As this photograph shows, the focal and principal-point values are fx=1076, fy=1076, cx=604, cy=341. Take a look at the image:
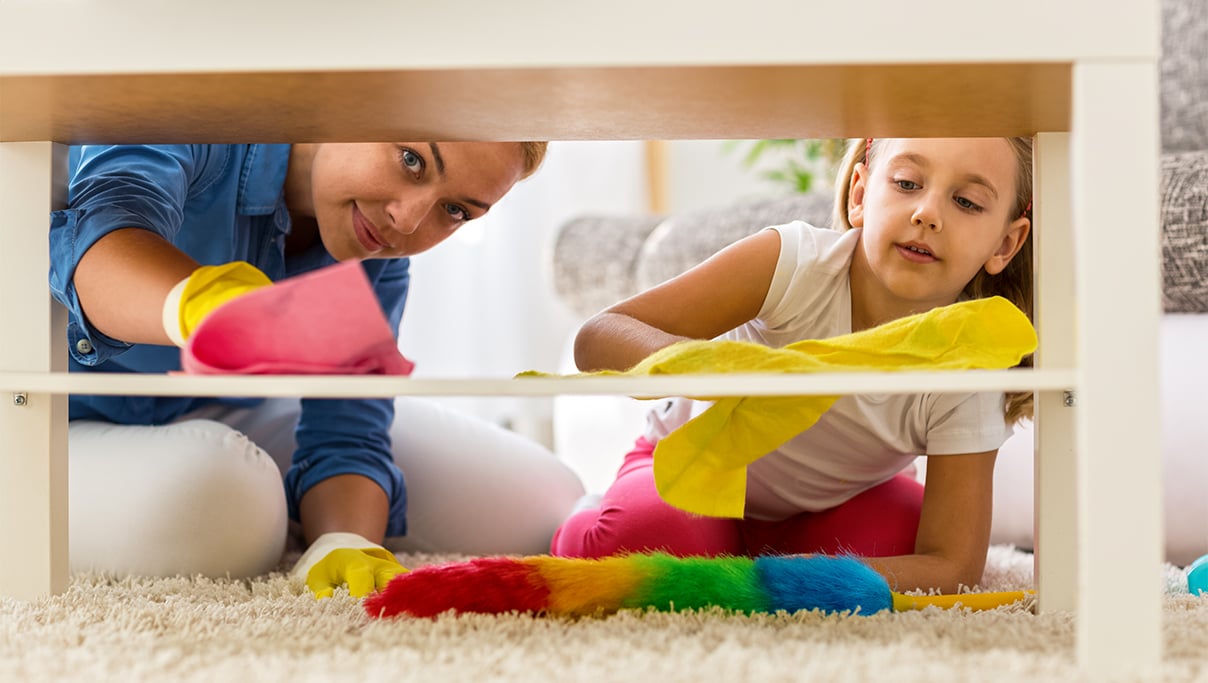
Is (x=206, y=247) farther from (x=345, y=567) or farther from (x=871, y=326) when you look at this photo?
(x=871, y=326)

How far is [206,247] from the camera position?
1.09m

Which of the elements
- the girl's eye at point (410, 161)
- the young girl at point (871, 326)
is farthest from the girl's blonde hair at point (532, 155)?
the young girl at point (871, 326)

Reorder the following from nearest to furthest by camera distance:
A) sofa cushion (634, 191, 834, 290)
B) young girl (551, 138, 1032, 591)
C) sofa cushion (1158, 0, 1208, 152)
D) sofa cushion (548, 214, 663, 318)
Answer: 1. young girl (551, 138, 1032, 591)
2. sofa cushion (1158, 0, 1208, 152)
3. sofa cushion (634, 191, 834, 290)
4. sofa cushion (548, 214, 663, 318)

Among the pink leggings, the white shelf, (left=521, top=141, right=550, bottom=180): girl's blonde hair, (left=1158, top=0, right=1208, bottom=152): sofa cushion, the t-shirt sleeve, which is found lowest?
the pink leggings

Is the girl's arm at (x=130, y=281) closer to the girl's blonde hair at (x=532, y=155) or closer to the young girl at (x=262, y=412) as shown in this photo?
the young girl at (x=262, y=412)

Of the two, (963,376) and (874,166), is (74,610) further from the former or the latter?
(874,166)

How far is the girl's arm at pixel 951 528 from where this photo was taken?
3.06ft

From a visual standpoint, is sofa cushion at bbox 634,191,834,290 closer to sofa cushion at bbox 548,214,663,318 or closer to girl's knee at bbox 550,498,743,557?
sofa cushion at bbox 548,214,663,318

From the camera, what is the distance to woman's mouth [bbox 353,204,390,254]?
1.07 meters

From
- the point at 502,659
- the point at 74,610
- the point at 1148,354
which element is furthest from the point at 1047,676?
the point at 74,610

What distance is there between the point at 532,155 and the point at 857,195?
337 mm

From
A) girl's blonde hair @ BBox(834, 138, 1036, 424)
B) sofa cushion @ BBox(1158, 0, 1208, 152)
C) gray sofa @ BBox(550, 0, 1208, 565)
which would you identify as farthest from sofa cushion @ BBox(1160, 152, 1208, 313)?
sofa cushion @ BBox(1158, 0, 1208, 152)

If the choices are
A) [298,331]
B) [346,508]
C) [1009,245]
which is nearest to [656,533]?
[346,508]

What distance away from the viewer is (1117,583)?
1.97 ft
